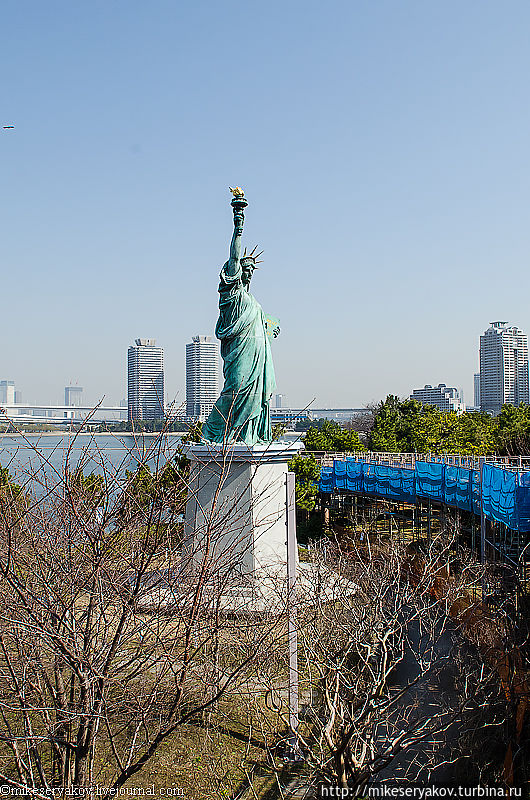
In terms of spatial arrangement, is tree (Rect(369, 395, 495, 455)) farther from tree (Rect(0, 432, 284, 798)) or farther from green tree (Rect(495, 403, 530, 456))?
tree (Rect(0, 432, 284, 798))

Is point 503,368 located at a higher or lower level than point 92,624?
higher

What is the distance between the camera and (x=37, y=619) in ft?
13.5

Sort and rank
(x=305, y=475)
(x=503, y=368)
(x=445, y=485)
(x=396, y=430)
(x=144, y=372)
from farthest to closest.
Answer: (x=503, y=368)
(x=396, y=430)
(x=305, y=475)
(x=445, y=485)
(x=144, y=372)

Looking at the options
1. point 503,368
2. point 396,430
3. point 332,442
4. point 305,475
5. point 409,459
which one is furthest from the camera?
point 503,368

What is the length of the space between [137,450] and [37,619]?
5.16ft

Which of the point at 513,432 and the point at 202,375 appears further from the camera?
the point at 513,432

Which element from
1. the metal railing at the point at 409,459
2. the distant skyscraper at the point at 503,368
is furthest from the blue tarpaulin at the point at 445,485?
the distant skyscraper at the point at 503,368

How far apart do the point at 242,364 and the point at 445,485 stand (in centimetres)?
720

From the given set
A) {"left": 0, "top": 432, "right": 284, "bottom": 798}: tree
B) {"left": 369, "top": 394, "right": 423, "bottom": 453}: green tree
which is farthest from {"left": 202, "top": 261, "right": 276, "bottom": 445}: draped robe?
{"left": 369, "top": 394, "right": 423, "bottom": 453}: green tree

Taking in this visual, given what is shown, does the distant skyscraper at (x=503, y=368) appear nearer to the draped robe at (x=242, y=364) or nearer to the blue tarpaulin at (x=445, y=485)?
the blue tarpaulin at (x=445, y=485)

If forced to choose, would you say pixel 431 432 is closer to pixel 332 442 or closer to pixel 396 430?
pixel 332 442

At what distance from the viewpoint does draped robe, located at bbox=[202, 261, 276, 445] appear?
14.2 meters

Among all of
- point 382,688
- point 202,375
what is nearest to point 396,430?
point 202,375

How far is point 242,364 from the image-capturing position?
14.3 m
